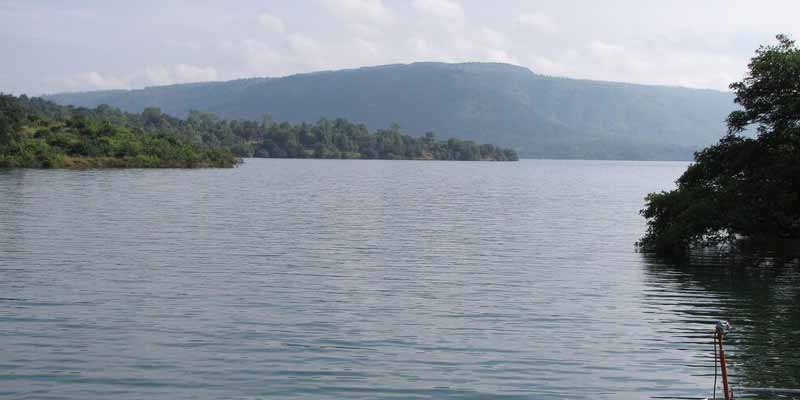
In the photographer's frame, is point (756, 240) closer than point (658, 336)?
No

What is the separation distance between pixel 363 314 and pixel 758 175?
27.8 metres

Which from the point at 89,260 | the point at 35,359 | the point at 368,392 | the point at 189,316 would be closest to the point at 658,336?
the point at 368,392

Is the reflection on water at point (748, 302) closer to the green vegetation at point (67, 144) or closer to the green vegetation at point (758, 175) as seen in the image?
the green vegetation at point (758, 175)

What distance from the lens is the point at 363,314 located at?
103 ft

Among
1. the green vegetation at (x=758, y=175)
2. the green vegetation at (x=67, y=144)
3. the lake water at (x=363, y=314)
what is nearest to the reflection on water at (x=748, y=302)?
the lake water at (x=363, y=314)

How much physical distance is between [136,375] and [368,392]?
A: 19.1 feet

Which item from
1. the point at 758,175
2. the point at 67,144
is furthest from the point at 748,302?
the point at 67,144

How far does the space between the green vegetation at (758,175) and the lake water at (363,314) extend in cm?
324

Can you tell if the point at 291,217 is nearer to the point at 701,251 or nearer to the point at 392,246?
the point at 392,246

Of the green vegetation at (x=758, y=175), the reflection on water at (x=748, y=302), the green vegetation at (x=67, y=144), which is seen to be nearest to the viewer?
the reflection on water at (x=748, y=302)

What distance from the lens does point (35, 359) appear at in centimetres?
2391

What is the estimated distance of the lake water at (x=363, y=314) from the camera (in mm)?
22719

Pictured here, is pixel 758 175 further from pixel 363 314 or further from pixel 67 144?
pixel 67 144

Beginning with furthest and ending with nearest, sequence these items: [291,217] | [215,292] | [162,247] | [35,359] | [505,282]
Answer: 1. [291,217]
2. [162,247]
3. [505,282]
4. [215,292]
5. [35,359]
